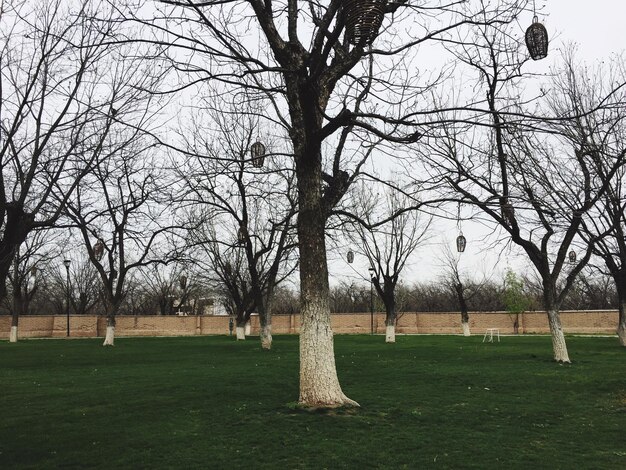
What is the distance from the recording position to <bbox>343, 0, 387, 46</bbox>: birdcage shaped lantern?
19.8 ft

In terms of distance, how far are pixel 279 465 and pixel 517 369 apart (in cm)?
974

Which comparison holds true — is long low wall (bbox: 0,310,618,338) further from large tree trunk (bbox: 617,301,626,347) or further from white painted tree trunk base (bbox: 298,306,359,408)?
white painted tree trunk base (bbox: 298,306,359,408)

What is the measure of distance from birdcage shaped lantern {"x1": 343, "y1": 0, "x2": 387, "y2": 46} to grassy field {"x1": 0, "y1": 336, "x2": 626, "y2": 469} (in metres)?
4.82

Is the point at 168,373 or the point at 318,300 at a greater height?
the point at 318,300

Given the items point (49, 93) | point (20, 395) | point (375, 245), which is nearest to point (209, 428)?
point (20, 395)

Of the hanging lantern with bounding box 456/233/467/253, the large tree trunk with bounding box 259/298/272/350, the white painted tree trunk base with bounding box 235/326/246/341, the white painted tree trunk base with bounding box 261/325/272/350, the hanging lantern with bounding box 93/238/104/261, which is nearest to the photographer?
the hanging lantern with bounding box 456/233/467/253

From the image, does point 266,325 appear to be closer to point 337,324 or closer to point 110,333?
point 110,333

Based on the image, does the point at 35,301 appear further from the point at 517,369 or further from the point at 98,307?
the point at 517,369

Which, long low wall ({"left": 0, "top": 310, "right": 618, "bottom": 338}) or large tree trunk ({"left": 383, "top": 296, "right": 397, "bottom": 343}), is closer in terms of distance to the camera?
large tree trunk ({"left": 383, "top": 296, "right": 397, "bottom": 343})

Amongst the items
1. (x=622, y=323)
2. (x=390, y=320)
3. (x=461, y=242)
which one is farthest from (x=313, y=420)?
(x=390, y=320)

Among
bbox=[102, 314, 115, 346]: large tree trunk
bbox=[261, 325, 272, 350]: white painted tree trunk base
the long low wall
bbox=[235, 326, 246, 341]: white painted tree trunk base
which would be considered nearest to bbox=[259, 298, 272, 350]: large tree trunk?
bbox=[261, 325, 272, 350]: white painted tree trunk base

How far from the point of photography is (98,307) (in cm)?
7300

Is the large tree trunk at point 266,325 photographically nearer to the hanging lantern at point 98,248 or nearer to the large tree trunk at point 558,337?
the hanging lantern at point 98,248

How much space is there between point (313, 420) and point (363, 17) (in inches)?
204
